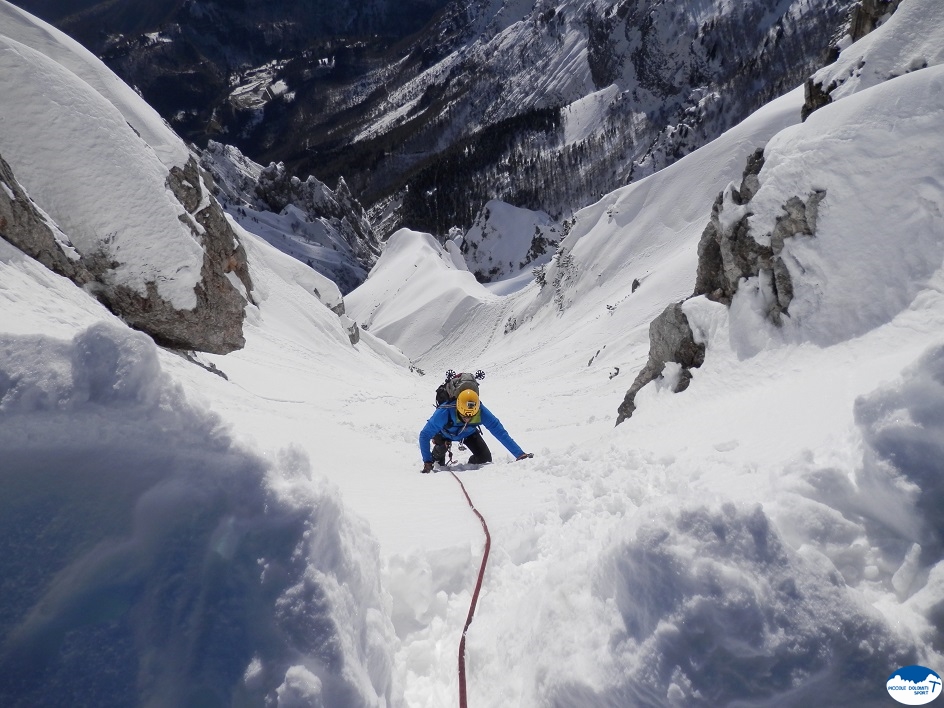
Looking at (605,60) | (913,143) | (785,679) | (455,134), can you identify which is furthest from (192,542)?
(455,134)

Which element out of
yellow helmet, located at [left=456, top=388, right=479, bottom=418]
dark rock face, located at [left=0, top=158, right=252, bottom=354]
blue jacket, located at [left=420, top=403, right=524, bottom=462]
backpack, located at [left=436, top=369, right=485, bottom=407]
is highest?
dark rock face, located at [left=0, top=158, right=252, bottom=354]

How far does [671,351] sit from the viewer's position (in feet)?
28.8

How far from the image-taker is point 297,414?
9.64m

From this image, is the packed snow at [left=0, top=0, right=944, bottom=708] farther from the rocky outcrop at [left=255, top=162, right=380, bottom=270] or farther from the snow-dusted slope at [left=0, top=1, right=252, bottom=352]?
the rocky outcrop at [left=255, top=162, right=380, bottom=270]

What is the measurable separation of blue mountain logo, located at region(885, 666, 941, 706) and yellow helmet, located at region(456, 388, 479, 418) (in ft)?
16.4

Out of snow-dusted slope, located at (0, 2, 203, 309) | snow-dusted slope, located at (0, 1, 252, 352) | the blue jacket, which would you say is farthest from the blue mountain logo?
snow-dusted slope, located at (0, 2, 203, 309)

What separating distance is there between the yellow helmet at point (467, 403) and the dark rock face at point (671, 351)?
3.53 meters

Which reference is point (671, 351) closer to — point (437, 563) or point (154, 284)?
point (437, 563)

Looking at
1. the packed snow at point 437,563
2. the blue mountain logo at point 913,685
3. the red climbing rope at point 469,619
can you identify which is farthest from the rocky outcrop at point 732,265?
the blue mountain logo at point 913,685

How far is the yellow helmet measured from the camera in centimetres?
661

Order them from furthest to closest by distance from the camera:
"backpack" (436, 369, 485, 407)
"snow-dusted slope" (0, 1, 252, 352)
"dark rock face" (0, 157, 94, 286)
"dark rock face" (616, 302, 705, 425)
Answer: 1. "snow-dusted slope" (0, 1, 252, 352)
2. "dark rock face" (616, 302, 705, 425)
3. "dark rock face" (0, 157, 94, 286)
4. "backpack" (436, 369, 485, 407)

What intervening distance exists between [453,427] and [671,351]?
4281 mm

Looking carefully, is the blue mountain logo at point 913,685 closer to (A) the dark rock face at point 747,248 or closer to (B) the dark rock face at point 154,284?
(A) the dark rock face at point 747,248

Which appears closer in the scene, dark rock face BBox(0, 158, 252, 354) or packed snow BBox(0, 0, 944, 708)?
packed snow BBox(0, 0, 944, 708)
